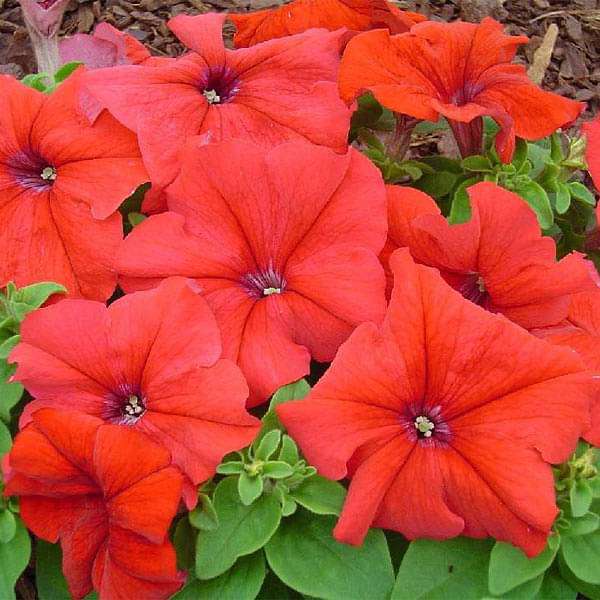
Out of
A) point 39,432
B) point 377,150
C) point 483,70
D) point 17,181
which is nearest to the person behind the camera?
point 39,432

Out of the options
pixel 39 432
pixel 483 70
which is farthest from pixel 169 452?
pixel 483 70

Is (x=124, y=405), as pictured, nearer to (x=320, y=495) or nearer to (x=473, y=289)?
(x=320, y=495)

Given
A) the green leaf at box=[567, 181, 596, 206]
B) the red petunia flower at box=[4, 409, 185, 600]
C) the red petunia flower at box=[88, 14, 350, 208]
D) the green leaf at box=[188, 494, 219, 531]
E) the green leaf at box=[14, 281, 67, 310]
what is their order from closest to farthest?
the red petunia flower at box=[4, 409, 185, 600] → the green leaf at box=[188, 494, 219, 531] → the green leaf at box=[14, 281, 67, 310] → the red petunia flower at box=[88, 14, 350, 208] → the green leaf at box=[567, 181, 596, 206]

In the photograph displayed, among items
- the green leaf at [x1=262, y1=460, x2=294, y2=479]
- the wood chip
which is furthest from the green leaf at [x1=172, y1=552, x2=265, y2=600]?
the wood chip

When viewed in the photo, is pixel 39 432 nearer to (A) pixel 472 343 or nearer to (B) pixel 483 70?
(A) pixel 472 343

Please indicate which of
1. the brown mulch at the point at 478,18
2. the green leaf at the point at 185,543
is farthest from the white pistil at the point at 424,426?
the brown mulch at the point at 478,18

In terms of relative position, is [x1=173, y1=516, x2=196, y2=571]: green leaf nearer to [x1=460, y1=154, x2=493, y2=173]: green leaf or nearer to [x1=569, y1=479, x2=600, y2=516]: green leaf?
[x1=569, y1=479, x2=600, y2=516]: green leaf

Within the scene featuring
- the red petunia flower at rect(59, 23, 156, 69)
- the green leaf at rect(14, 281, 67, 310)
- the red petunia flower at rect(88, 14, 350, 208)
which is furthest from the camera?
the red petunia flower at rect(59, 23, 156, 69)
